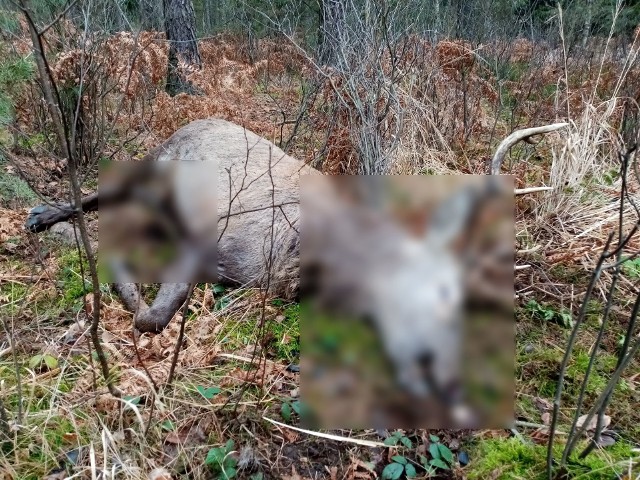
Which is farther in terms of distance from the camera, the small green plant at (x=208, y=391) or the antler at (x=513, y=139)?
the small green plant at (x=208, y=391)

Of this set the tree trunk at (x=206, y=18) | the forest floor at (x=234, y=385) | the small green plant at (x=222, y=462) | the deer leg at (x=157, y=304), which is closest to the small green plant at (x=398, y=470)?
the forest floor at (x=234, y=385)

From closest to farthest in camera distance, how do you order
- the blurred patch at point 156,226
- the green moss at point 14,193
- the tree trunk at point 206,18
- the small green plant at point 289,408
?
the small green plant at point 289,408 < the blurred patch at point 156,226 < the green moss at point 14,193 < the tree trunk at point 206,18

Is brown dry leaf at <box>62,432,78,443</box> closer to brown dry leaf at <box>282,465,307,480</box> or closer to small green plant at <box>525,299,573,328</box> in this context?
brown dry leaf at <box>282,465,307,480</box>

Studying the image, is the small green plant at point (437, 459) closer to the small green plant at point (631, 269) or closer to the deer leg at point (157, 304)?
the deer leg at point (157, 304)

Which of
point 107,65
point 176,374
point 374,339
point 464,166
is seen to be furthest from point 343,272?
point 107,65

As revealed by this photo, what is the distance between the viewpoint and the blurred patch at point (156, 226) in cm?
305

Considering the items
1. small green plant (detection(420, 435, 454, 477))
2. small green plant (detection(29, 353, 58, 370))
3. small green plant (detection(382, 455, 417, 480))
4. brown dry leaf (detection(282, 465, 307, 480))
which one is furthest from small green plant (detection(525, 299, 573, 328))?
small green plant (detection(29, 353, 58, 370))

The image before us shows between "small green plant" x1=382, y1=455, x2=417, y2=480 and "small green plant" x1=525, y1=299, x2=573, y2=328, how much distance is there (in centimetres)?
146

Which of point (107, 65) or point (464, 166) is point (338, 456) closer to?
Result: point (464, 166)

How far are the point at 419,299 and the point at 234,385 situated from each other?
1536 millimetres

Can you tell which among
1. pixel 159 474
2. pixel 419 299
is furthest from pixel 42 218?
pixel 419 299

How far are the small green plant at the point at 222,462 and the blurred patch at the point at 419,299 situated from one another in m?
0.70

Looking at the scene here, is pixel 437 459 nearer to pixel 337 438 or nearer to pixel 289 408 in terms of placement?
pixel 337 438

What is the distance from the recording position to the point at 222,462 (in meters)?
2.14
